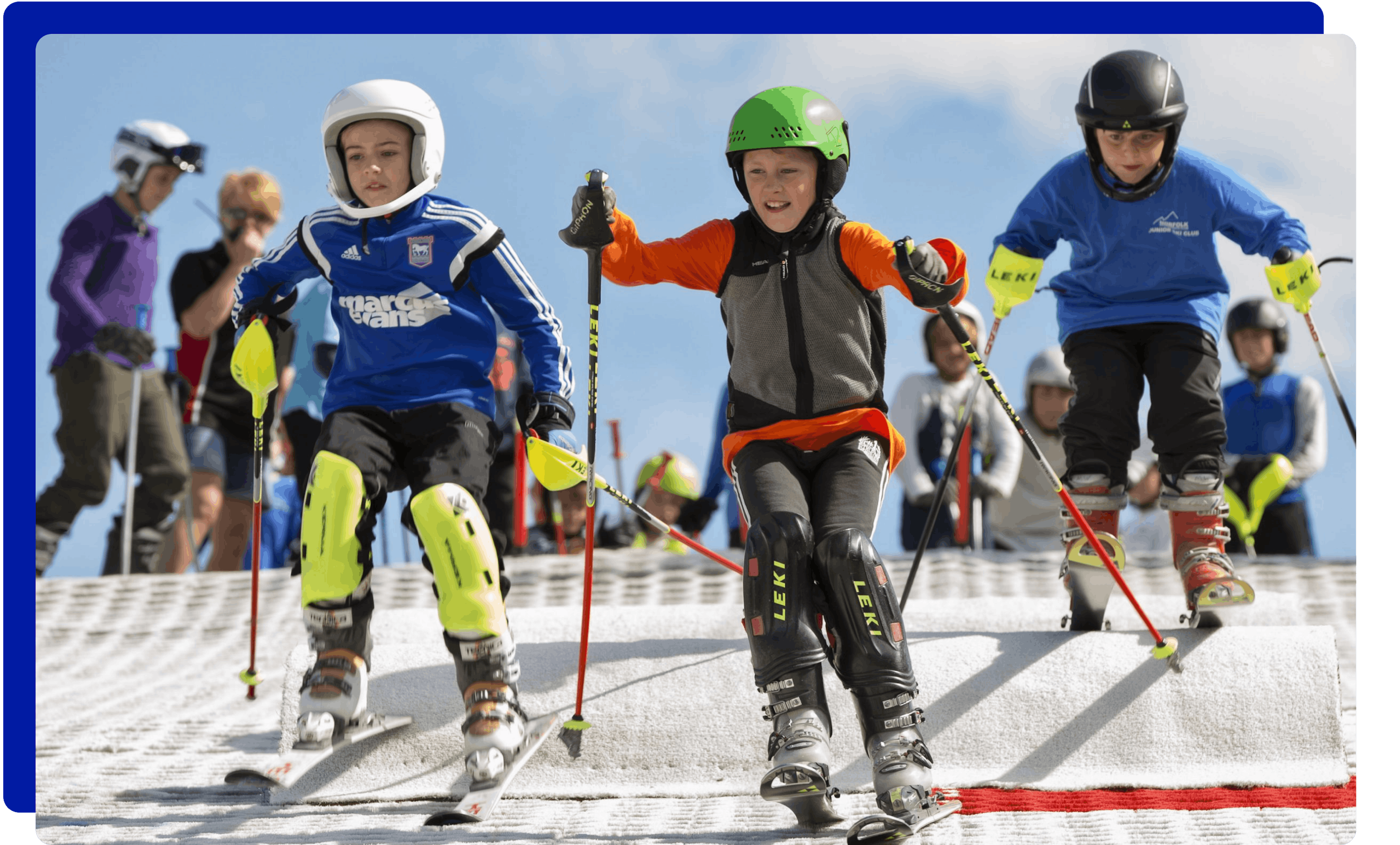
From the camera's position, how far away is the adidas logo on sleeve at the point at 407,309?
3869 millimetres

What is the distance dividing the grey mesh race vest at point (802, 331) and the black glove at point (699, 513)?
362 centimetres

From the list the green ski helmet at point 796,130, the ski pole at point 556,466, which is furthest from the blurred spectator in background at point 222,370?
the green ski helmet at point 796,130

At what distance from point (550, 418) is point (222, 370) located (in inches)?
149

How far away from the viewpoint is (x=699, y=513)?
7402 millimetres

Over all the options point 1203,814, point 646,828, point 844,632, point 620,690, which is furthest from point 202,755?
point 1203,814

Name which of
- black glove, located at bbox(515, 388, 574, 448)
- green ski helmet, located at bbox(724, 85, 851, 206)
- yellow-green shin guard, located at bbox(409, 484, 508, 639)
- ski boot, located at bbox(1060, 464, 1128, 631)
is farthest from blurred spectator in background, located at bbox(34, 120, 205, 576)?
ski boot, located at bbox(1060, 464, 1128, 631)

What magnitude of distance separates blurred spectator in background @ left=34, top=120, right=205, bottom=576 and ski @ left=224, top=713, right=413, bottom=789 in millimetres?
1777

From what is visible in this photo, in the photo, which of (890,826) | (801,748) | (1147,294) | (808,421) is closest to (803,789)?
(801,748)

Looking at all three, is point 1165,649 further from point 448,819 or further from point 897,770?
point 448,819

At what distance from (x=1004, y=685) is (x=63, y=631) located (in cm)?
496

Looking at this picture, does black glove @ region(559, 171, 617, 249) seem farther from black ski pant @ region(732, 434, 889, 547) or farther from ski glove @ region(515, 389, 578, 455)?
black ski pant @ region(732, 434, 889, 547)

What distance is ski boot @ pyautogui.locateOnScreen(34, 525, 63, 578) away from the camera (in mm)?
5629

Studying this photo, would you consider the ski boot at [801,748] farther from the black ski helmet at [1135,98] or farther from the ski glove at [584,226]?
the black ski helmet at [1135,98]

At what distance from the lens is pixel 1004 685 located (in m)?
4.07
